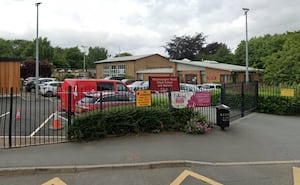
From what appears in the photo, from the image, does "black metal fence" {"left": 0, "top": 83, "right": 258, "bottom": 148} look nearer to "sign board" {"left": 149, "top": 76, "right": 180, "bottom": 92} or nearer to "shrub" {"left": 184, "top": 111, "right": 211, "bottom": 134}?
"sign board" {"left": 149, "top": 76, "right": 180, "bottom": 92}

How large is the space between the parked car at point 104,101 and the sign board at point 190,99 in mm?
1518

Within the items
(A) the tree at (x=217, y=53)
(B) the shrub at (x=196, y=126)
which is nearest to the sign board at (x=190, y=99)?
(B) the shrub at (x=196, y=126)

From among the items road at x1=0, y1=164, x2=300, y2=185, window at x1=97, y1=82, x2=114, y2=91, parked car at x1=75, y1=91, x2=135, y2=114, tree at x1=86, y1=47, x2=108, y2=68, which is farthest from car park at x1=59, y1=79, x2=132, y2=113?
tree at x1=86, y1=47, x2=108, y2=68

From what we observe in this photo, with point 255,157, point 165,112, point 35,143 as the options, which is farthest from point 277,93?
point 35,143

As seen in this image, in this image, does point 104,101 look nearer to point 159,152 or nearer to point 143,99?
point 143,99

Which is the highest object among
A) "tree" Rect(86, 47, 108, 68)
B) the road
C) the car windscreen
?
"tree" Rect(86, 47, 108, 68)

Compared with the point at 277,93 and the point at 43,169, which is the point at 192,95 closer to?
the point at 43,169

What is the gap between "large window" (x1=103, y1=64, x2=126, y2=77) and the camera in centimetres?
5904

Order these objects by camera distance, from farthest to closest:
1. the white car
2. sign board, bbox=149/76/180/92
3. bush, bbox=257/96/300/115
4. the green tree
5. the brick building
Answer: the brick building
the white car
the green tree
bush, bbox=257/96/300/115
sign board, bbox=149/76/180/92

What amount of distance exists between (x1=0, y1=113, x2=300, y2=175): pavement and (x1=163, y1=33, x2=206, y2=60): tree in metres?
62.0

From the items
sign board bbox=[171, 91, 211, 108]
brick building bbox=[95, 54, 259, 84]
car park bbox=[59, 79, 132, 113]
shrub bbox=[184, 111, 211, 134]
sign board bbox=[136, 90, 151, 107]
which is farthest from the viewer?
brick building bbox=[95, 54, 259, 84]

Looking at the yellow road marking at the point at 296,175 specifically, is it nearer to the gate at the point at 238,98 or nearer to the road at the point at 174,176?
the road at the point at 174,176

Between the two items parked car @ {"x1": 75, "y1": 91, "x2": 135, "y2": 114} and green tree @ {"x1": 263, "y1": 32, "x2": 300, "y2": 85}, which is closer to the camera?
parked car @ {"x1": 75, "y1": 91, "x2": 135, "y2": 114}

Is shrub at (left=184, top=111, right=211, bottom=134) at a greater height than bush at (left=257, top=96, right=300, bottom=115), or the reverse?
bush at (left=257, top=96, right=300, bottom=115)
